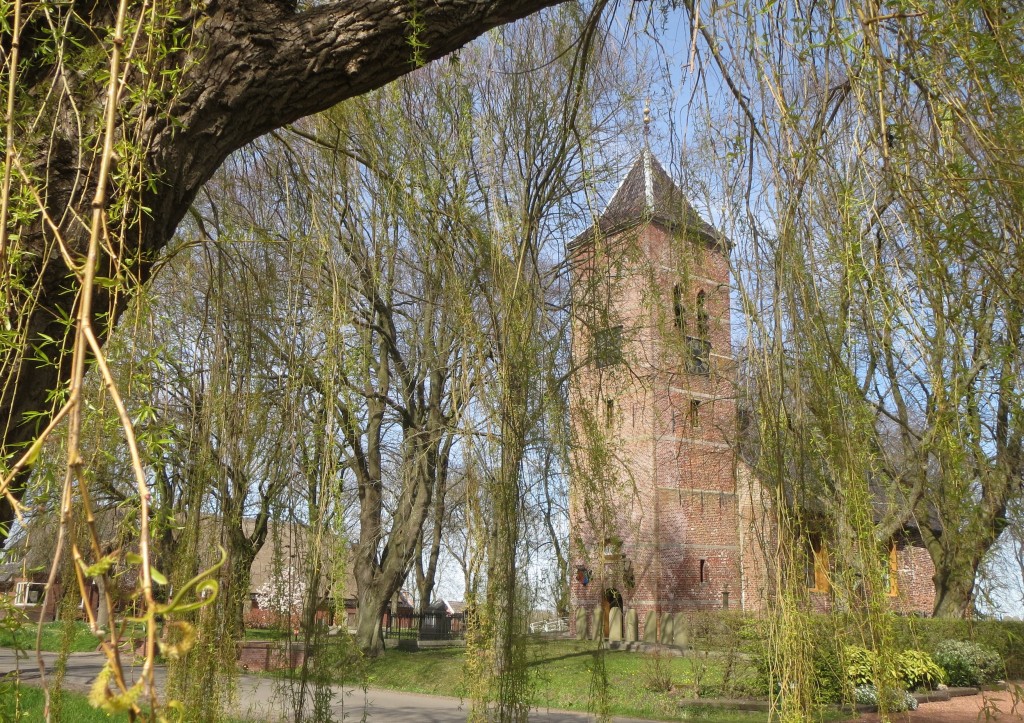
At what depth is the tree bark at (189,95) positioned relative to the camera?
170 cm

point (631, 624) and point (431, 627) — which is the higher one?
point (631, 624)

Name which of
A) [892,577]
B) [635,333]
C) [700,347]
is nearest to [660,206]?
[700,347]

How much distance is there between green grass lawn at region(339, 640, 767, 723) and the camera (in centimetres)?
829

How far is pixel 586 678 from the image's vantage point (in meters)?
9.86

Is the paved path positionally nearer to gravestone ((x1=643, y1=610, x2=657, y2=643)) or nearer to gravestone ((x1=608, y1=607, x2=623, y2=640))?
gravestone ((x1=608, y1=607, x2=623, y2=640))

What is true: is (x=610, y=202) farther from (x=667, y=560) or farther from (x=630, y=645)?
(x=667, y=560)

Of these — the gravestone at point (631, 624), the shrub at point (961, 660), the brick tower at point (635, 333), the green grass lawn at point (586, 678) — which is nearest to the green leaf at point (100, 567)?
the brick tower at point (635, 333)

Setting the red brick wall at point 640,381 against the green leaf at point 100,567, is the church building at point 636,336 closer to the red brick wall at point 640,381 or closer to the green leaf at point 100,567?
the red brick wall at point 640,381

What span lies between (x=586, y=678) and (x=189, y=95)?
920cm

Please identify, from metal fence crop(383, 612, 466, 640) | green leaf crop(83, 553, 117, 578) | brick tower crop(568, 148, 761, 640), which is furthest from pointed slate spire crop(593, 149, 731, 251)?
metal fence crop(383, 612, 466, 640)

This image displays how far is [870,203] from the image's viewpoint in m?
1.86

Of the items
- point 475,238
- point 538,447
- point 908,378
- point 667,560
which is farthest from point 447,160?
point 667,560

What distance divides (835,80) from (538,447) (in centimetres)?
170

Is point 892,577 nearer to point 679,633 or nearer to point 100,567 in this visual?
point 100,567
